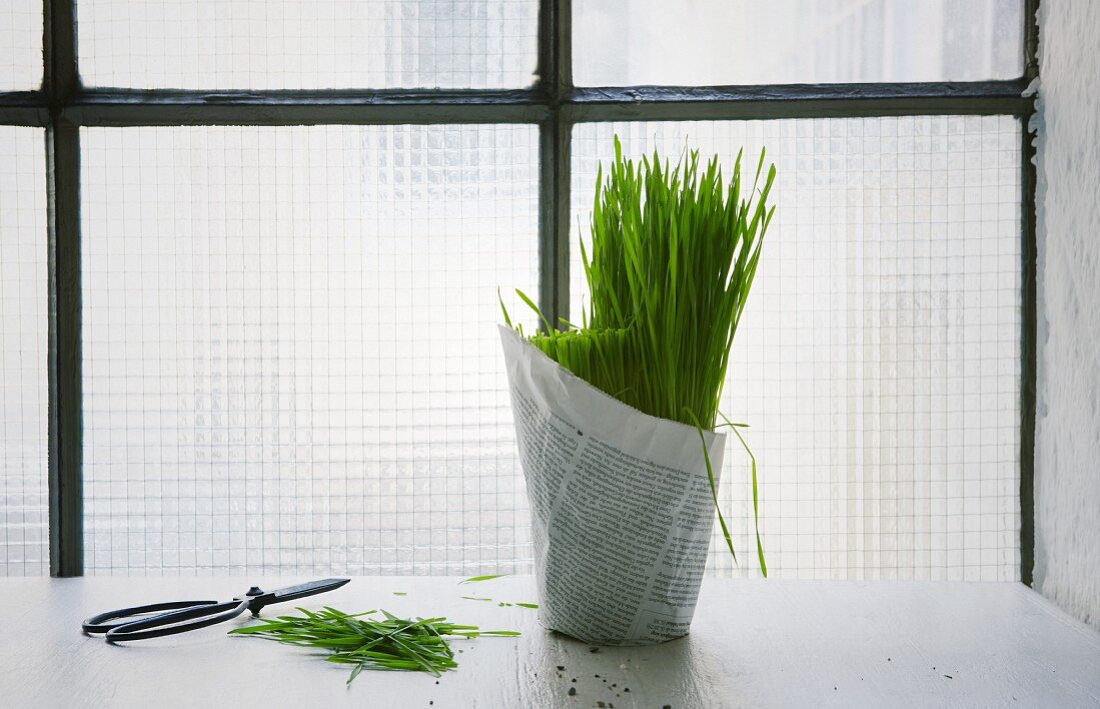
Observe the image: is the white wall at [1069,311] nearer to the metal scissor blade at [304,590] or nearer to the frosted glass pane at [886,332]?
the frosted glass pane at [886,332]

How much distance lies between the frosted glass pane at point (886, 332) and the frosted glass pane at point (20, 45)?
656mm

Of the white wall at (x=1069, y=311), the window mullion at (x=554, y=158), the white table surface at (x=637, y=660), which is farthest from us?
the window mullion at (x=554, y=158)

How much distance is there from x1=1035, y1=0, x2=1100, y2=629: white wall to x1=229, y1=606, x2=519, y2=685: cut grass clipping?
2.02 feet

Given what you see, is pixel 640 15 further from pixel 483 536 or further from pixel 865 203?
pixel 483 536

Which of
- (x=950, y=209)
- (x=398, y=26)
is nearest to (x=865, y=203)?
(x=950, y=209)

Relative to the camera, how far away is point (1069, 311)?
97cm

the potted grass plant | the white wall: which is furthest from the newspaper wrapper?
the white wall

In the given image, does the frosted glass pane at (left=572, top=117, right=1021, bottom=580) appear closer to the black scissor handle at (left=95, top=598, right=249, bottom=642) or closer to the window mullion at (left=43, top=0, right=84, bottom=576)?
the black scissor handle at (left=95, top=598, right=249, bottom=642)

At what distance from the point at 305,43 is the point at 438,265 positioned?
0.31 metres

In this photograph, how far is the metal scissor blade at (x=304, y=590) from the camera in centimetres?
86

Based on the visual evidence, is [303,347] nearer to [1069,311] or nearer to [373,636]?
[373,636]

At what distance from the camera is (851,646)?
0.78m

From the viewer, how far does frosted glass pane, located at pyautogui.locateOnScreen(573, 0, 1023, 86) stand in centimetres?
105

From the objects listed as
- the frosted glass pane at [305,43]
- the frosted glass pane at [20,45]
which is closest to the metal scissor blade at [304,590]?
the frosted glass pane at [305,43]
